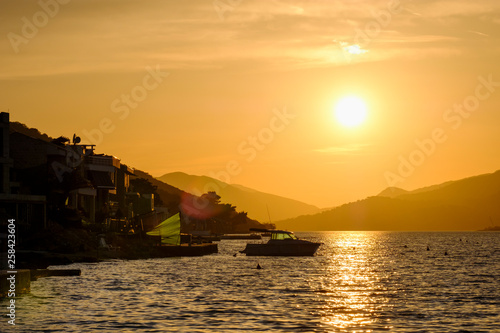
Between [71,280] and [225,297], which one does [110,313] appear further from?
[71,280]

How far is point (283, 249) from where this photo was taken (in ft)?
419

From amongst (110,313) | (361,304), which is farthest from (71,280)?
(361,304)

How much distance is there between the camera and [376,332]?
44.4 metres

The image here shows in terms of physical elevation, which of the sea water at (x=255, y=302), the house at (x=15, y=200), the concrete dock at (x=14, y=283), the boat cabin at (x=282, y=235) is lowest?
the sea water at (x=255, y=302)

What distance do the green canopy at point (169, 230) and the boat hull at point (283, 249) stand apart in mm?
13242

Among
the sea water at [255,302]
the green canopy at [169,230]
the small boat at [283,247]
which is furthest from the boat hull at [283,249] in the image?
the sea water at [255,302]

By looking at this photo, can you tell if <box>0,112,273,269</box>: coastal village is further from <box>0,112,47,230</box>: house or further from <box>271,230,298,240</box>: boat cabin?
<box>271,230,298,240</box>: boat cabin

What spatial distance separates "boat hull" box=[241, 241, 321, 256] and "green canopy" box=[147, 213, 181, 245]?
1324 centimetres

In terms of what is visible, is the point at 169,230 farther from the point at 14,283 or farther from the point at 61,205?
the point at 14,283

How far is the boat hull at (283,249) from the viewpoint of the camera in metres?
128

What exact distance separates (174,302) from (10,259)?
21133 millimetres

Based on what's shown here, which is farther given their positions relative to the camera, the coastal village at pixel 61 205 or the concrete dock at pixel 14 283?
the coastal village at pixel 61 205

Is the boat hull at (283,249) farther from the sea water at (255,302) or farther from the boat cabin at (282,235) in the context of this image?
the sea water at (255,302)

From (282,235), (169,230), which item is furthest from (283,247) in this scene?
(169,230)
